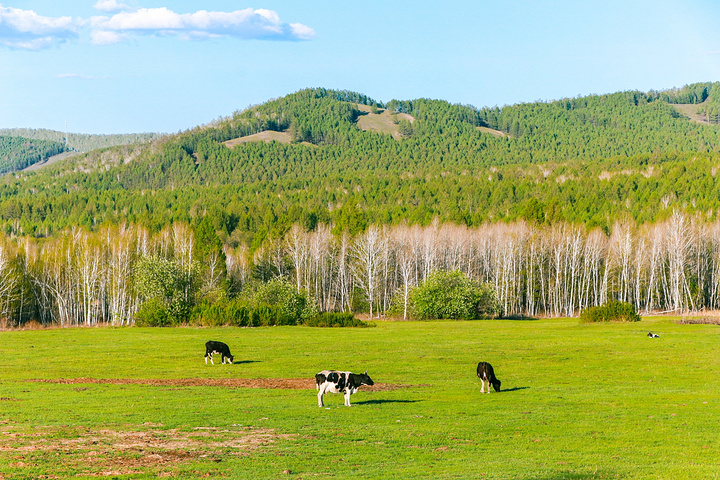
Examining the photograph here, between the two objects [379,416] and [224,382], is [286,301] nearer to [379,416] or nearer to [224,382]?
[224,382]

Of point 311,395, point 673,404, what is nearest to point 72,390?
point 311,395

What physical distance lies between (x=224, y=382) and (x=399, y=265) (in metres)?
91.1

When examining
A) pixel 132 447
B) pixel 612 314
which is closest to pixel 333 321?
pixel 612 314

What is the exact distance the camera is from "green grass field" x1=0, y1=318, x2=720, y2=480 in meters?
15.5

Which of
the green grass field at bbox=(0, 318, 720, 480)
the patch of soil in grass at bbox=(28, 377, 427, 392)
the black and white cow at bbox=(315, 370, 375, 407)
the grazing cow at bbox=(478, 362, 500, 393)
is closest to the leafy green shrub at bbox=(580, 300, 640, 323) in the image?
the green grass field at bbox=(0, 318, 720, 480)

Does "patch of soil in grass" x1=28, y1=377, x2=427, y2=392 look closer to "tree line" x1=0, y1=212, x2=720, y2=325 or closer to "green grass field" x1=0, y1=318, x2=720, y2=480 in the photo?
"green grass field" x1=0, y1=318, x2=720, y2=480

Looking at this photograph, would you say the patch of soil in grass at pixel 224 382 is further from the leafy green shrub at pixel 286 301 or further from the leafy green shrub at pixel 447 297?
the leafy green shrub at pixel 447 297

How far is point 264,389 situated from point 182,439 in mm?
10920

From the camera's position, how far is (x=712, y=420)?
807 inches

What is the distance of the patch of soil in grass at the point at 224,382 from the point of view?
30141mm

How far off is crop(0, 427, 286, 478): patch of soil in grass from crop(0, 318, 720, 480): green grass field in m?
0.06

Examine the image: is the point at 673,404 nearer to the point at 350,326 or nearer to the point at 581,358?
the point at 581,358

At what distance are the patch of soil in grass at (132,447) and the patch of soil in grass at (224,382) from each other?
10.4m

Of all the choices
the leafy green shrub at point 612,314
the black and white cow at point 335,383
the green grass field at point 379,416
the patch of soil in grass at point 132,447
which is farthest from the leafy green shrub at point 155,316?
the patch of soil in grass at point 132,447
